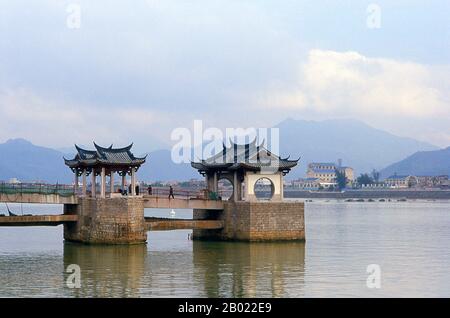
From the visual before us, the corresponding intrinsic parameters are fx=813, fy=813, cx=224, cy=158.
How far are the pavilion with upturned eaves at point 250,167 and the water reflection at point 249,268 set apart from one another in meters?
2.75

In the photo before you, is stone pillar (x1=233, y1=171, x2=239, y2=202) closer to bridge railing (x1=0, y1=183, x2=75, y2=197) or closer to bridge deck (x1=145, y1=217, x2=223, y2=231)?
bridge deck (x1=145, y1=217, x2=223, y2=231)

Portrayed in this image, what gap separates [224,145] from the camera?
41438mm

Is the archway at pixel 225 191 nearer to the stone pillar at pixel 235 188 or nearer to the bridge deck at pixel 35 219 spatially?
the stone pillar at pixel 235 188

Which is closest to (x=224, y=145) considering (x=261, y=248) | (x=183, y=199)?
(x=183, y=199)

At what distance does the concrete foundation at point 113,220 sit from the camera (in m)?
35.8

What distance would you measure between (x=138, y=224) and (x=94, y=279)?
1016cm

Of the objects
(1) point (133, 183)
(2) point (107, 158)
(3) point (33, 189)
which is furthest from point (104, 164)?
(3) point (33, 189)

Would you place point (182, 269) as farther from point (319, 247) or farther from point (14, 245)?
point (14, 245)

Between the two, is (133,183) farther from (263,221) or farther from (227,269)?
(227,269)

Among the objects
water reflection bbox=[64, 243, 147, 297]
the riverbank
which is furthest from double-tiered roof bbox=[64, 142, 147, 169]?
the riverbank

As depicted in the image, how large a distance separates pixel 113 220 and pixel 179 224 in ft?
12.3

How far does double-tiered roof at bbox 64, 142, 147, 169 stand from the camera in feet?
123

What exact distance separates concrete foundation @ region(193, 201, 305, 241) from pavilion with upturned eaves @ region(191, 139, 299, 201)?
38.3 inches
